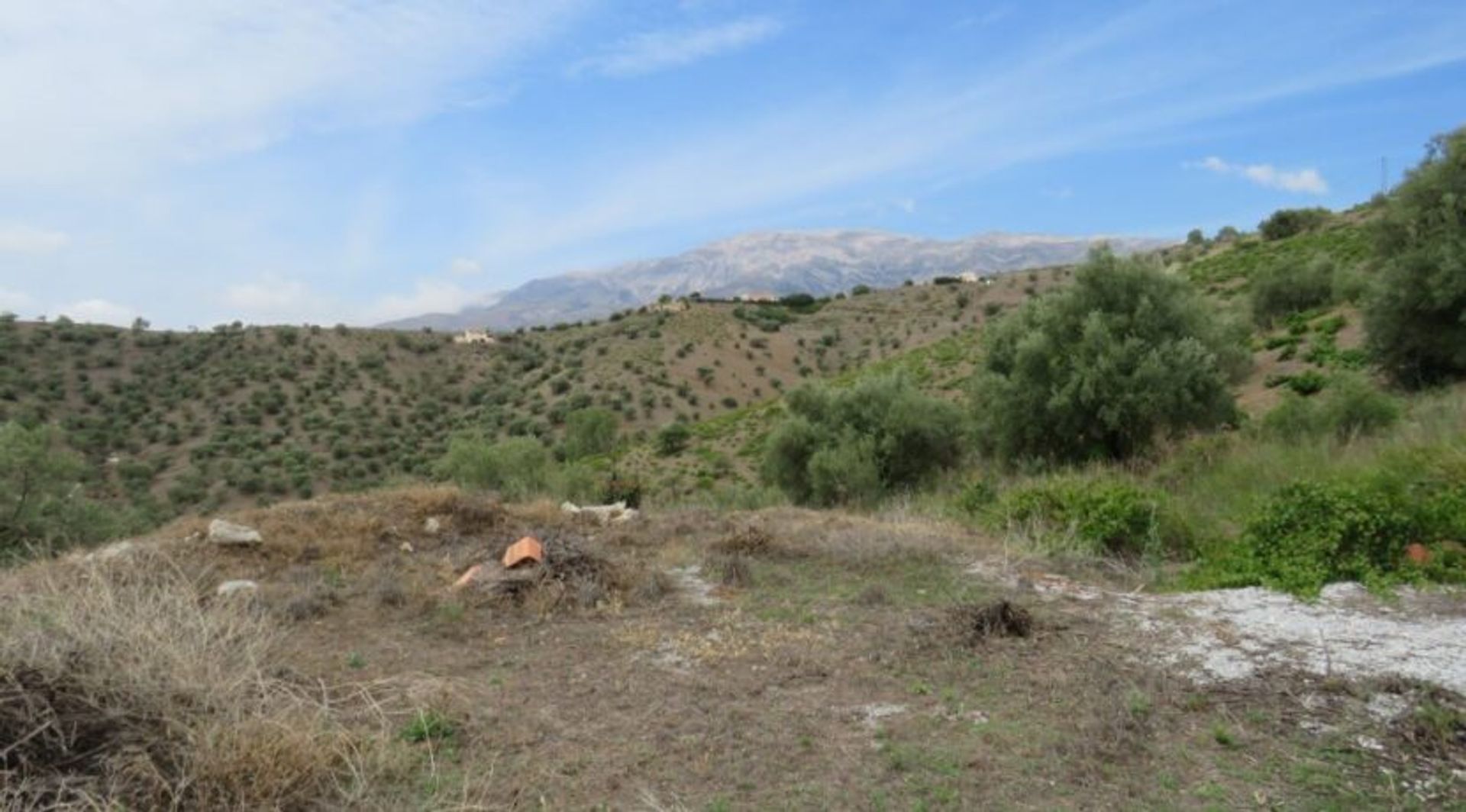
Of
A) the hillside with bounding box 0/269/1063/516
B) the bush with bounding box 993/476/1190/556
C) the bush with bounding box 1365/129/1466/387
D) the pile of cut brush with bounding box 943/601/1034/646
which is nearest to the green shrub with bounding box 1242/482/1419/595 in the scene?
the bush with bounding box 993/476/1190/556

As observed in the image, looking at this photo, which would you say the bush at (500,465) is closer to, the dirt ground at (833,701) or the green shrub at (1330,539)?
the dirt ground at (833,701)

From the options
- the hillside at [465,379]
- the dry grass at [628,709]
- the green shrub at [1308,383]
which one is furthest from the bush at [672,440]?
the dry grass at [628,709]

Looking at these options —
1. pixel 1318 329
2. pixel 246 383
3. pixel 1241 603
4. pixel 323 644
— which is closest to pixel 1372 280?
pixel 1318 329

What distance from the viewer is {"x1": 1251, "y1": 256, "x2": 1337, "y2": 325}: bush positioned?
25.7m

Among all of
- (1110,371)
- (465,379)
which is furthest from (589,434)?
(1110,371)

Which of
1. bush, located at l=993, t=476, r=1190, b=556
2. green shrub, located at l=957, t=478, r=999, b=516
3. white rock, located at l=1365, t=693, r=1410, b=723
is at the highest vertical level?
white rock, located at l=1365, t=693, r=1410, b=723

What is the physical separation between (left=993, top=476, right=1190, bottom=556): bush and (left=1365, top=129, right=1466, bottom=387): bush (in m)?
10.1

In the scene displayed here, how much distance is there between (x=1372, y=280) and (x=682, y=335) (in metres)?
43.3

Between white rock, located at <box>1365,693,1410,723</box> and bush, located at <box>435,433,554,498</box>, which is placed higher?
white rock, located at <box>1365,693,1410,723</box>

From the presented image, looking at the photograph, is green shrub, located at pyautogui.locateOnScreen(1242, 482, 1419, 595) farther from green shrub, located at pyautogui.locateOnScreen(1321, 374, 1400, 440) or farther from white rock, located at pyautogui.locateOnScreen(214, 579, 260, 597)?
white rock, located at pyautogui.locateOnScreen(214, 579, 260, 597)

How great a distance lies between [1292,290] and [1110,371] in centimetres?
1654

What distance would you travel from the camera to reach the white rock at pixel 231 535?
9.23 m

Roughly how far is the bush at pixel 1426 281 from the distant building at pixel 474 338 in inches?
2006

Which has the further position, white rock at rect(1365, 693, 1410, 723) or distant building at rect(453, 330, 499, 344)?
distant building at rect(453, 330, 499, 344)
